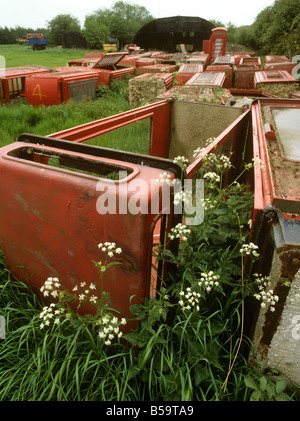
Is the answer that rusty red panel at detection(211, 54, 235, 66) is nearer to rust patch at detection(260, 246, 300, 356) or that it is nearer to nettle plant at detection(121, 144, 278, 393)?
nettle plant at detection(121, 144, 278, 393)

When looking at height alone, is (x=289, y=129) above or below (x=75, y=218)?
above

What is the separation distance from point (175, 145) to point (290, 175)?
287cm

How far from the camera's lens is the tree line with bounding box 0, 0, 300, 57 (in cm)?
1534

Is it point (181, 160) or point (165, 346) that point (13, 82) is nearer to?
point (181, 160)

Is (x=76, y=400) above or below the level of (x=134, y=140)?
below

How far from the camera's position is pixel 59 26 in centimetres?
4947

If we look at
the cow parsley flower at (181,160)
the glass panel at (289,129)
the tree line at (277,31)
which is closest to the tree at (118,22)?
the tree line at (277,31)

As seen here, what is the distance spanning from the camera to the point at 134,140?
5164mm

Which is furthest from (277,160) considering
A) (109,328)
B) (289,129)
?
(109,328)

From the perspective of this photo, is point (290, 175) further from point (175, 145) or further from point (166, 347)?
point (175, 145)

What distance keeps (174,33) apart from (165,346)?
37.6 metres

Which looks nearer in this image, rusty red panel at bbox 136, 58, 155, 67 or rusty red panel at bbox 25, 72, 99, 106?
rusty red panel at bbox 25, 72, 99, 106

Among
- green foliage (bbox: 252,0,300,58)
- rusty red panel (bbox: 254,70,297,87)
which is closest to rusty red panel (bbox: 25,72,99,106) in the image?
rusty red panel (bbox: 254,70,297,87)
